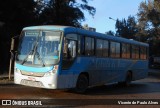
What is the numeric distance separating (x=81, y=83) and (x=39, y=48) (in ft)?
8.70

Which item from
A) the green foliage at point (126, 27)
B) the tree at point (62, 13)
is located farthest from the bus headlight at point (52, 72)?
the green foliage at point (126, 27)

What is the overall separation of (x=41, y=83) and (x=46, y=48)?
149 cm

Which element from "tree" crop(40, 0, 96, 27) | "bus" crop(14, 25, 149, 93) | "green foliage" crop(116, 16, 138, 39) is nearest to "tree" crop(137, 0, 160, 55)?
"green foliage" crop(116, 16, 138, 39)

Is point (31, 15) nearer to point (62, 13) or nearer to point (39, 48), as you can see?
point (62, 13)

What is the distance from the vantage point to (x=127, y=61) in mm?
23969

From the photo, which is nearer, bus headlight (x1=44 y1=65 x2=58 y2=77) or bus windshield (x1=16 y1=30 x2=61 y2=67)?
bus headlight (x1=44 y1=65 x2=58 y2=77)

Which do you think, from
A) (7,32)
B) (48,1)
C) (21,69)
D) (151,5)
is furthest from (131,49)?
(151,5)

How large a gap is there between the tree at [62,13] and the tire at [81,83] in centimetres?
3083

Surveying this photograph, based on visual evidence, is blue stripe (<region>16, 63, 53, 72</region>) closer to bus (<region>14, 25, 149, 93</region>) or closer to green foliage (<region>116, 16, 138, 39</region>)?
bus (<region>14, 25, 149, 93</region>)

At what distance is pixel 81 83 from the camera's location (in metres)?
18.2

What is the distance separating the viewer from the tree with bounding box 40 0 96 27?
50656 mm

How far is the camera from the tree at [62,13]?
50.7m

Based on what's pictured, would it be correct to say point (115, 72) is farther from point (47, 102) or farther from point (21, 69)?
point (47, 102)

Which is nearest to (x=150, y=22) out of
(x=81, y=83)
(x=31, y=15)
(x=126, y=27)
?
(x=126, y=27)
